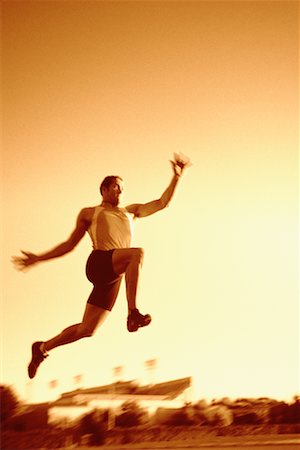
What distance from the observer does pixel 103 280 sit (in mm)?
4395

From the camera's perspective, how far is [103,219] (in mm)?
4504

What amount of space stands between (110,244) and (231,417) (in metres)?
2.40

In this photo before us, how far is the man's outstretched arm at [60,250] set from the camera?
14.3 ft

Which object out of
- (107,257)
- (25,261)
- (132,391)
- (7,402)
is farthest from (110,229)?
(7,402)

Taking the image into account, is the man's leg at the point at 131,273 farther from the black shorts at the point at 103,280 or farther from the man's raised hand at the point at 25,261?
the man's raised hand at the point at 25,261

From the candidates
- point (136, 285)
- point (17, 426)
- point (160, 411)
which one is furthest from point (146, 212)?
point (17, 426)

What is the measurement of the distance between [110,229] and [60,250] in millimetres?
405

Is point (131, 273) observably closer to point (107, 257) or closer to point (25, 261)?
point (107, 257)

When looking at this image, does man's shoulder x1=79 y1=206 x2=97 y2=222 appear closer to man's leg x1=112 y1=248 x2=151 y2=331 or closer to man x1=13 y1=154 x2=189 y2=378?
man x1=13 y1=154 x2=189 y2=378

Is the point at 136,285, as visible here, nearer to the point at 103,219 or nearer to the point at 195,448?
the point at 103,219

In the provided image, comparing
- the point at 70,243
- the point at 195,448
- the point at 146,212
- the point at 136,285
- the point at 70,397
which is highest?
the point at 146,212

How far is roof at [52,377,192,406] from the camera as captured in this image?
5762 mm

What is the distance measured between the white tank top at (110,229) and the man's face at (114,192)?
7 centimetres

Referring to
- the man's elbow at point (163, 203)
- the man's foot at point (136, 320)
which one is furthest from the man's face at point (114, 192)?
the man's foot at point (136, 320)
